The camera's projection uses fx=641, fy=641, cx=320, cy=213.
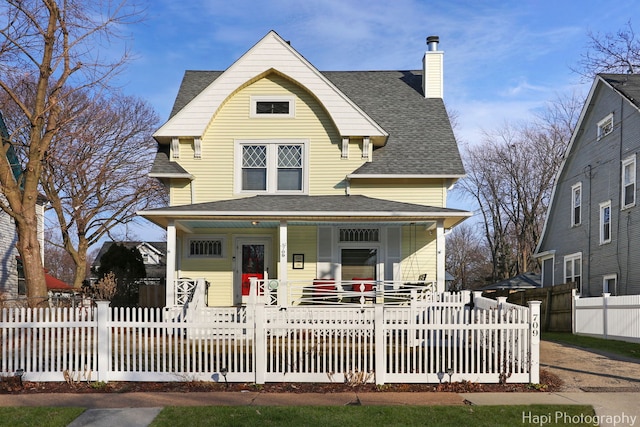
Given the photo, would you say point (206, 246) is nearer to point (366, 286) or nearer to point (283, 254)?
point (283, 254)

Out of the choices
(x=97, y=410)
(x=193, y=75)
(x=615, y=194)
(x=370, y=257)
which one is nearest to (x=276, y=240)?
(x=370, y=257)

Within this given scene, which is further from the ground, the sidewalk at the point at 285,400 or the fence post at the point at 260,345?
the fence post at the point at 260,345

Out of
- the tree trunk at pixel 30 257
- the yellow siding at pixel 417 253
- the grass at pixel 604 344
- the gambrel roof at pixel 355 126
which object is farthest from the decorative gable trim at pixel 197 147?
the grass at pixel 604 344

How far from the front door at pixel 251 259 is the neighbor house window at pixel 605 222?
12267mm

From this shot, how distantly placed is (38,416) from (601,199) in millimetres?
20720

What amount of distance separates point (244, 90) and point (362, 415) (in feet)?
42.3

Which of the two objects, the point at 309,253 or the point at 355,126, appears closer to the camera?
the point at 355,126

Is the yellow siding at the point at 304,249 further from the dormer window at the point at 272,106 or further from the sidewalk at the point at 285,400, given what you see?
the sidewalk at the point at 285,400

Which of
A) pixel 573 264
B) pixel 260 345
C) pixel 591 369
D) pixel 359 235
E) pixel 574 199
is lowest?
pixel 591 369

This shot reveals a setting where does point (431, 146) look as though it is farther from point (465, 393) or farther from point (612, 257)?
point (465, 393)

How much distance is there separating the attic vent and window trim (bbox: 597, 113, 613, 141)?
10.3 m

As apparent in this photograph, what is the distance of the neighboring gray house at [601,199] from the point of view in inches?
832

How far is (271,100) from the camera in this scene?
19031 millimetres

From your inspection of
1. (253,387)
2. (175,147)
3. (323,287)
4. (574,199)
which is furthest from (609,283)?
(253,387)
